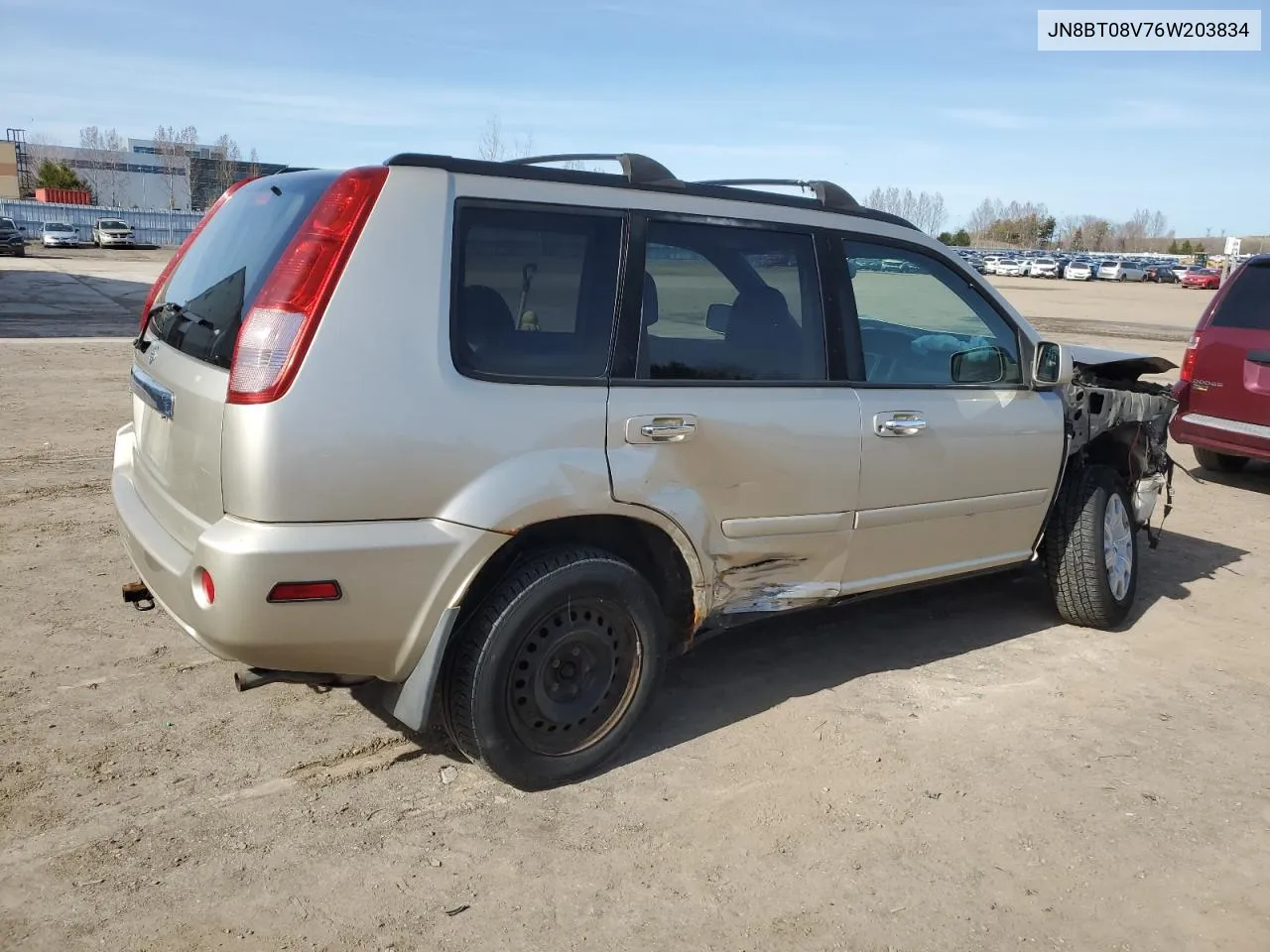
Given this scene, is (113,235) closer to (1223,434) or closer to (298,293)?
(1223,434)

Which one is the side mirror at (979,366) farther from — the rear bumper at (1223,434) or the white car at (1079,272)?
the white car at (1079,272)

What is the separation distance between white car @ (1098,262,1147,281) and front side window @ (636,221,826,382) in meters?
74.1

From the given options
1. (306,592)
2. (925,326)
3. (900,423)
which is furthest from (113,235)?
(306,592)

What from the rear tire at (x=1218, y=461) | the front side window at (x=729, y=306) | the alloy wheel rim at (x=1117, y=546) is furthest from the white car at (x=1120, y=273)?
the front side window at (x=729, y=306)

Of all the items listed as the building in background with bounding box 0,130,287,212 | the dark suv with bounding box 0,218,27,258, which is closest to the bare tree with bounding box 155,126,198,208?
the building in background with bounding box 0,130,287,212

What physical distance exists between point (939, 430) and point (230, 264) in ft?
8.76

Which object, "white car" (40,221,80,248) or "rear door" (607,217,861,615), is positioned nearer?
"rear door" (607,217,861,615)

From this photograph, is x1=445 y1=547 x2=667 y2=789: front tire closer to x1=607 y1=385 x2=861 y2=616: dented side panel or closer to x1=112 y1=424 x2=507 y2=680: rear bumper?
x1=112 y1=424 x2=507 y2=680: rear bumper

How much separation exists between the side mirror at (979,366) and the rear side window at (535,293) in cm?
170

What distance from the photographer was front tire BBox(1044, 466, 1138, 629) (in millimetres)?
5004

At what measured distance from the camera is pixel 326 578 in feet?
9.63

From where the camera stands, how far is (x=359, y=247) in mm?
2979

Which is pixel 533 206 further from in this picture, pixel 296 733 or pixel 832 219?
pixel 296 733

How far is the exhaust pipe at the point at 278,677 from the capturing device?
125 inches
